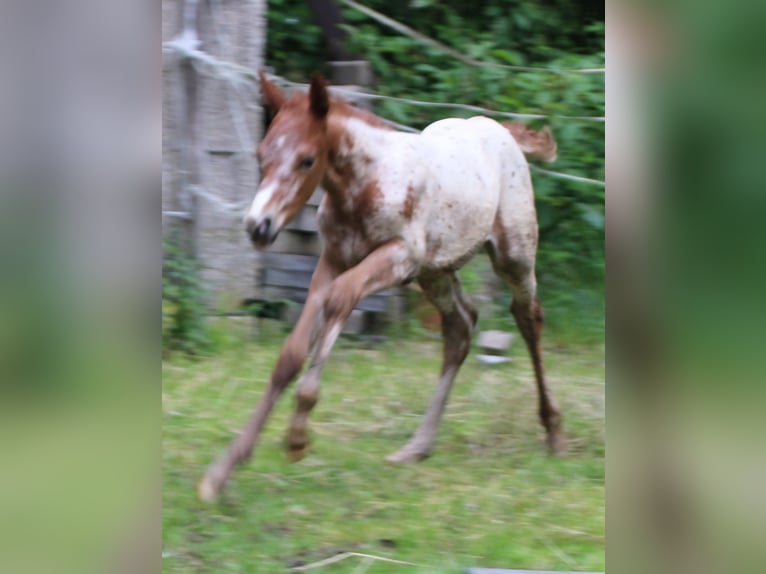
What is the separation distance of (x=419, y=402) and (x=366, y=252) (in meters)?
0.71

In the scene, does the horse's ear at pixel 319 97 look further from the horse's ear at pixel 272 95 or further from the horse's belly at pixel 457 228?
the horse's belly at pixel 457 228

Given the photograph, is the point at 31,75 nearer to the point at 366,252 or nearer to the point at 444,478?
the point at 366,252

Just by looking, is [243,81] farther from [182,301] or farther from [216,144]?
[182,301]

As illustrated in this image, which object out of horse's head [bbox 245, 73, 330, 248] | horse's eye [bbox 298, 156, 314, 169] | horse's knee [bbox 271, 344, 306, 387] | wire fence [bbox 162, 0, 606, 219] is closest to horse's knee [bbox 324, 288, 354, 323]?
horse's knee [bbox 271, 344, 306, 387]

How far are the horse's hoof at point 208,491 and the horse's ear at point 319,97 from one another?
1.17 m

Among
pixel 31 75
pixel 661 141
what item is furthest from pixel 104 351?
pixel 661 141

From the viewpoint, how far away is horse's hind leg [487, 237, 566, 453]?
3.23 metres

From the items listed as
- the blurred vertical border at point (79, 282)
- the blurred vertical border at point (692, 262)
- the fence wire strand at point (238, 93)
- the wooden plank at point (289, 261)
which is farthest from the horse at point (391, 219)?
the blurred vertical border at point (692, 262)

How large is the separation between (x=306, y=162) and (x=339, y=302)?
0.44 metres

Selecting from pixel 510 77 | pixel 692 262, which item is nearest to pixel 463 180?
pixel 510 77

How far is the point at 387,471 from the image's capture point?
10.1 ft

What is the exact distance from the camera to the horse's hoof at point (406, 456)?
10.2 ft

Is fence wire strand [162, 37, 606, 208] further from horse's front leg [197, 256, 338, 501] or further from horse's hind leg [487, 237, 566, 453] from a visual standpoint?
horse's front leg [197, 256, 338, 501]

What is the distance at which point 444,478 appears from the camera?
10.1 feet
